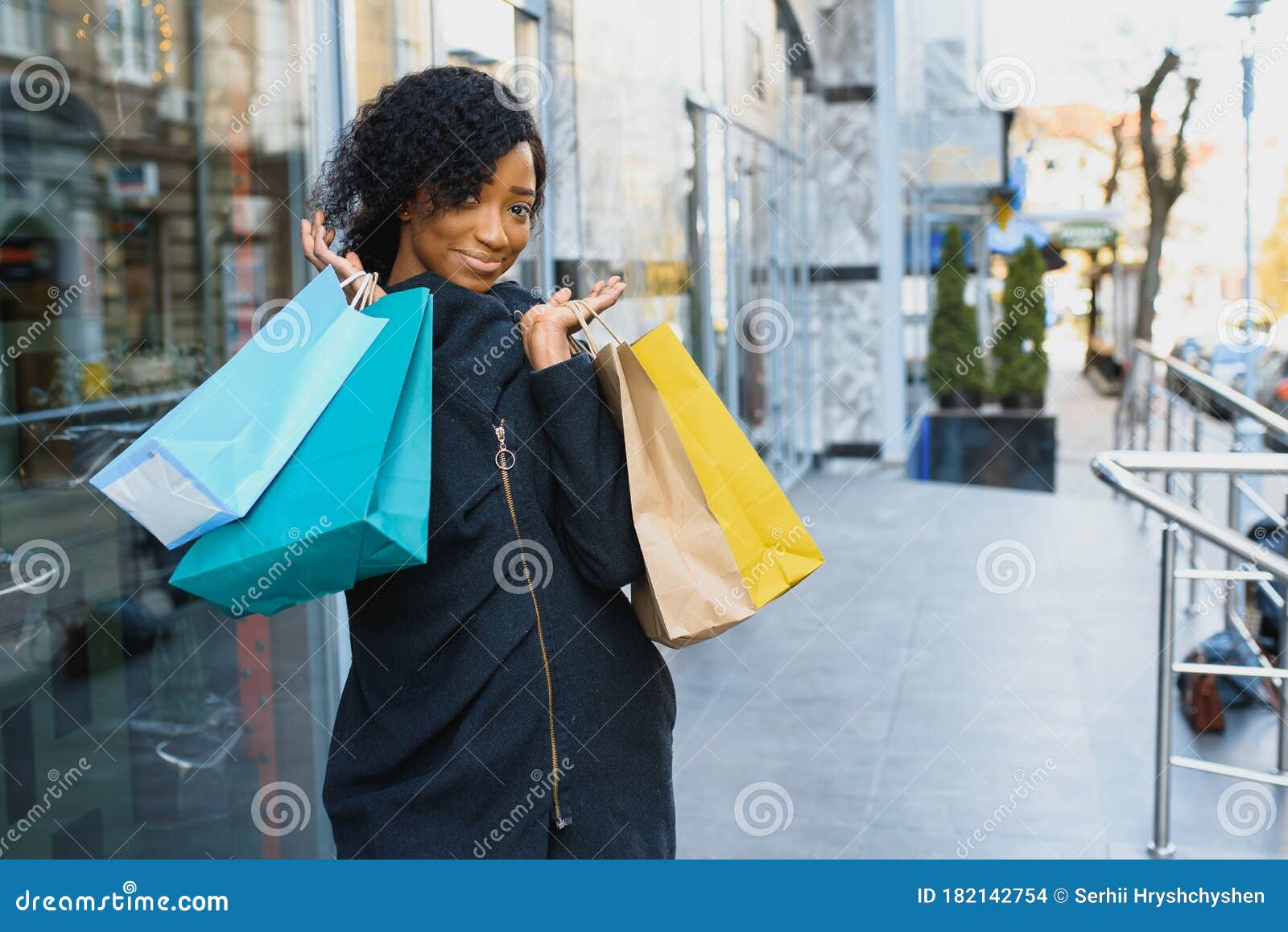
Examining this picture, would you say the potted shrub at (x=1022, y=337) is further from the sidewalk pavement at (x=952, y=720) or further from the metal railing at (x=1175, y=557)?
the metal railing at (x=1175, y=557)

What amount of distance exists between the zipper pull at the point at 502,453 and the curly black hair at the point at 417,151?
319 millimetres

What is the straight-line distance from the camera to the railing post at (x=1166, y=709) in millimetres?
3680

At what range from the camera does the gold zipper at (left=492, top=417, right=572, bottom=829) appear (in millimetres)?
1804

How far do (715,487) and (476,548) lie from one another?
0.34m

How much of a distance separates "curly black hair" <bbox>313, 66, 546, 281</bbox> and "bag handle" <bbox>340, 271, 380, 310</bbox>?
13 cm

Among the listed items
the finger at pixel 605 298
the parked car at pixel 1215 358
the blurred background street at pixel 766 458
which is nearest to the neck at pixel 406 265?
the finger at pixel 605 298

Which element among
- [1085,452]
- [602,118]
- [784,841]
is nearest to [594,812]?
[784,841]

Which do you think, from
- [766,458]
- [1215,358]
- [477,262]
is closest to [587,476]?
[477,262]

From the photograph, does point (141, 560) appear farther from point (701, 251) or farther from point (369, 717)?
point (701, 251)

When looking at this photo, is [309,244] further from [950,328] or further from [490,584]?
[950,328]

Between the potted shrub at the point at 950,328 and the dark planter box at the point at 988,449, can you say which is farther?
Answer: the potted shrub at the point at 950,328

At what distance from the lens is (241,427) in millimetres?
1619

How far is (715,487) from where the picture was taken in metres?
1.85

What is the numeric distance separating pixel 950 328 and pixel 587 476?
41.7 ft
